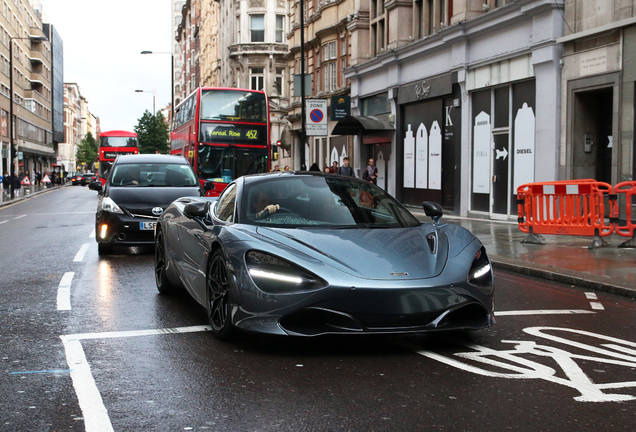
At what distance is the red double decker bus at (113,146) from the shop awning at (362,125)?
26.2m

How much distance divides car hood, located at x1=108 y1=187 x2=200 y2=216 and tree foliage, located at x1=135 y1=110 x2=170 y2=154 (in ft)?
335

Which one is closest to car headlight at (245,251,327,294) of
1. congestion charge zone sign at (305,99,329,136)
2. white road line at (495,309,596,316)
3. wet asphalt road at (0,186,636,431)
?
wet asphalt road at (0,186,636,431)

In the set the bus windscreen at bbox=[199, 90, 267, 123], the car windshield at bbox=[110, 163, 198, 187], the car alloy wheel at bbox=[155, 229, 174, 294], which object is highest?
the bus windscreen at bbox=[199, 90, 267, 123]

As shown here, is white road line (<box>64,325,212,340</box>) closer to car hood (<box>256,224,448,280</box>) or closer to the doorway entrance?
car hood (<box>256,224,448,280</box>)

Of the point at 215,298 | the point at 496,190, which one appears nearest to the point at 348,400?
the point at 215,298

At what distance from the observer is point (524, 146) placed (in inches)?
741

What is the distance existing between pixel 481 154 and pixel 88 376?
17.6 metres

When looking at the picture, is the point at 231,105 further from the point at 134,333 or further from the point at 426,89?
the point at 134,333

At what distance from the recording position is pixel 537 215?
13.3 m

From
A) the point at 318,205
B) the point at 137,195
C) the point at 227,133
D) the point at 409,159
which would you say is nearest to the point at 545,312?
the point at 318,205

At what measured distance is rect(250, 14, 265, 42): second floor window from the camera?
2464 inches

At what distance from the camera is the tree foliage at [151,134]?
11350cm

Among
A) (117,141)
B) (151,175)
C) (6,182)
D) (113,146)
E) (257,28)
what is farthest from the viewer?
(257,28)

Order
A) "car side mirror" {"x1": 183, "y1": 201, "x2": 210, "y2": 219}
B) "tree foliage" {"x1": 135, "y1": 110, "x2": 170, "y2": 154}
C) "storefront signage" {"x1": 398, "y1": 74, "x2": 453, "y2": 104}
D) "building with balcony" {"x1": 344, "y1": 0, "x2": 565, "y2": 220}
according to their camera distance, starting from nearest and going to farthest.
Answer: "car side mirror" {"x1": 183, "y1": 201, "x2": 210, "y2": 219} → "building with balcony" {"x1": 344, "y1": 0, "x2": 565, "y2": 220} → "storefront signage" {"x1": 398, "y1": 74, "x2": 453, "y2": 104} → "tree foliage" {"x1": 135, "y1": 110, "x2": 170, "y2": 154}
